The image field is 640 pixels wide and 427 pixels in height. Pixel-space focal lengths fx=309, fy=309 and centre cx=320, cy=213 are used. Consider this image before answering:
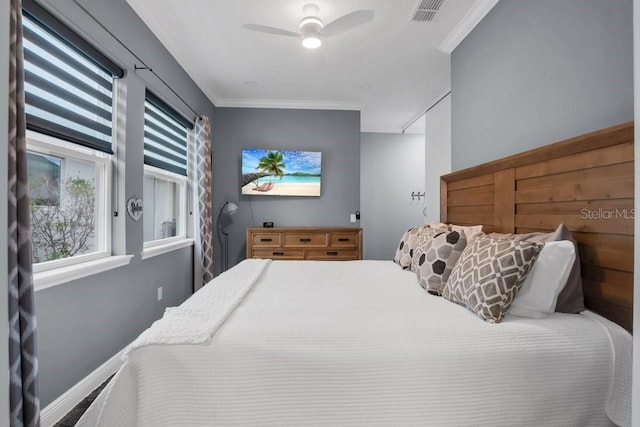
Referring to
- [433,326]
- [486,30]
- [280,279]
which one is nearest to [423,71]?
[486,30]

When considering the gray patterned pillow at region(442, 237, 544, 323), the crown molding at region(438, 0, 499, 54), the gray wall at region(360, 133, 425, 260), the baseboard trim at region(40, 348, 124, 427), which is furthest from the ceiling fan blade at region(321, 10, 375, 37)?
the gray wall at region(360, 133, 425, 260)

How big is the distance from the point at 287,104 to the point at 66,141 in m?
2.93

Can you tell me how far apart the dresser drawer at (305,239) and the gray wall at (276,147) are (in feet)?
1.86

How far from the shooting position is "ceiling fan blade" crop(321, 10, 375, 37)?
2.11m

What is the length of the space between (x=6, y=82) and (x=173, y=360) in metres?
0.86

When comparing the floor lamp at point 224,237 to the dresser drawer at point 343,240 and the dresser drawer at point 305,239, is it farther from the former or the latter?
the dresser drawer at point 343,240

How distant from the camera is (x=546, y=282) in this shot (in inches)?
49.9

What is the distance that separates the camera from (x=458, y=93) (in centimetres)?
276

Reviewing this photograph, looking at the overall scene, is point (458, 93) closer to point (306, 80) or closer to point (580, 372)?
point (306, 80)

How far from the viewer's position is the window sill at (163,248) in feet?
8.27

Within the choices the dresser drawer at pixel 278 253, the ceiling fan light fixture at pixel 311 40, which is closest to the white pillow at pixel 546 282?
the ceiling fan light fixture at pixel 311 40

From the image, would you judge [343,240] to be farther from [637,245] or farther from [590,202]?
[637,245]

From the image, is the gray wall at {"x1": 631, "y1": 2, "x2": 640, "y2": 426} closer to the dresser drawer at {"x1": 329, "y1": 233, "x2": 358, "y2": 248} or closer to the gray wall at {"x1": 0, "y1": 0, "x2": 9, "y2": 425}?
the gray wall at {"x1": 0, "y1": 0, "x2": 9, "y2": 425}

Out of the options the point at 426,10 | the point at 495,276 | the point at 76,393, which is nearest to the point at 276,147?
the point at 426,10
